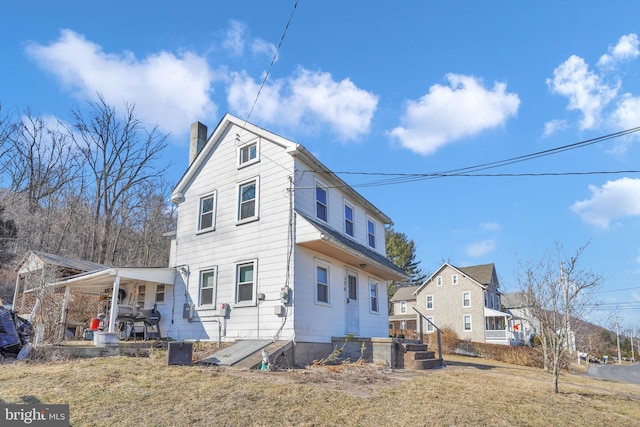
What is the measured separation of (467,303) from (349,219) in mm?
29394

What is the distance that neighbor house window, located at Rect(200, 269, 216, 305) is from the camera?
1388 centimetres

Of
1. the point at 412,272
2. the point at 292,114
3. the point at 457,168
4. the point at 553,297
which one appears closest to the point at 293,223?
the point at 292,114

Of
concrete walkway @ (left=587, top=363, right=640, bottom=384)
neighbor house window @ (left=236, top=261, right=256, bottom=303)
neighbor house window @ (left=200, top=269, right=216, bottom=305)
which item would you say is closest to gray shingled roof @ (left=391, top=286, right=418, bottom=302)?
concrete walkway @ (left=587, top=363, right=640, bottom=384)

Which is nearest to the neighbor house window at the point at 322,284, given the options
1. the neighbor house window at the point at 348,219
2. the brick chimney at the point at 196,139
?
the neighbor house window at the point at 348,219

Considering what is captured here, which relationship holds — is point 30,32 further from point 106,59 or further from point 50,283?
point 50,283

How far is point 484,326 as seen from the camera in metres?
39.2

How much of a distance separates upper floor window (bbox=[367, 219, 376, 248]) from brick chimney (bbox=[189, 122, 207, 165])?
772 centimetres

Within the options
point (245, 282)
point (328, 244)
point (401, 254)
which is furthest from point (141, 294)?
point (401, 254)

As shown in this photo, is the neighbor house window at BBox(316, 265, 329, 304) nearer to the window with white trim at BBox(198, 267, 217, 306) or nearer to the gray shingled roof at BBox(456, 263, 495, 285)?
the window with white trim at BBox(198, 267, 217, 306)

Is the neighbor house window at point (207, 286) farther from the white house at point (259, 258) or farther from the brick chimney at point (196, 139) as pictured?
the brick chimney at point (196, 139)

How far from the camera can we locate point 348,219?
53.0ft

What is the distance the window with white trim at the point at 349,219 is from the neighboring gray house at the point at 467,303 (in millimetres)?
26578

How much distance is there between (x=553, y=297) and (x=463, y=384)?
3.32 m

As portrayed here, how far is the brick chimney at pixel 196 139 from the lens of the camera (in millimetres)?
16719
